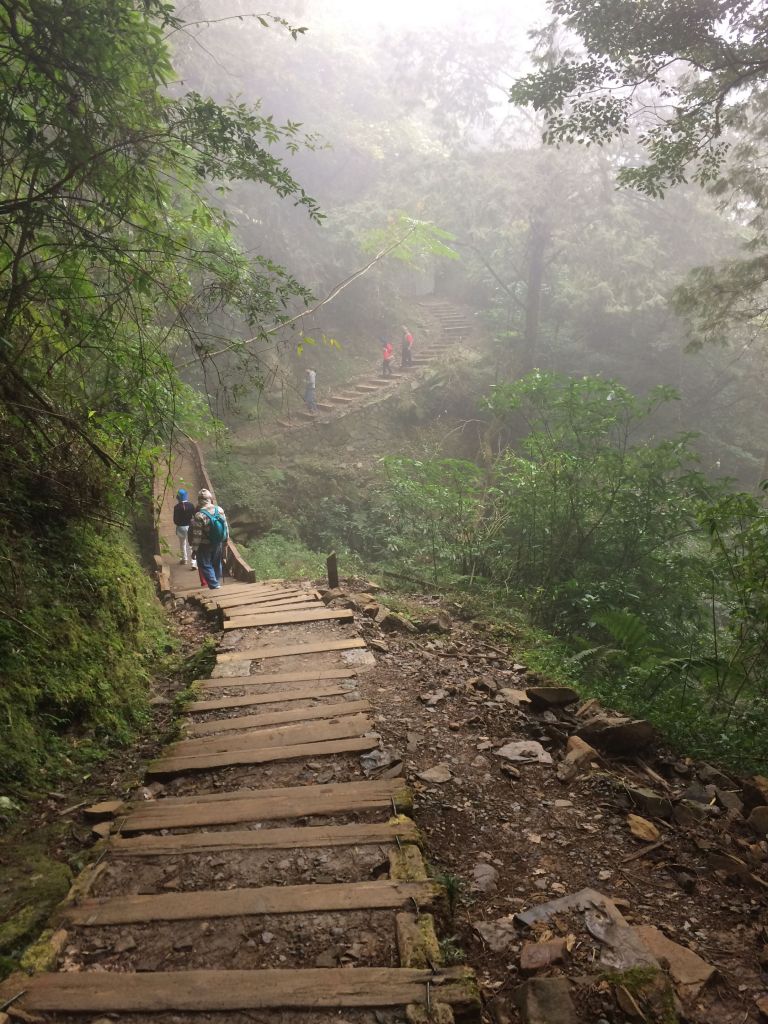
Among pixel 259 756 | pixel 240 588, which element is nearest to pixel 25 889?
pixel 259 756

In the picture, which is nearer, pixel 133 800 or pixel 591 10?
pixel 133 800

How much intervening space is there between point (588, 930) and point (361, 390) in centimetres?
1937

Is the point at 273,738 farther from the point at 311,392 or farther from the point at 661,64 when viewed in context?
the point at 311,392

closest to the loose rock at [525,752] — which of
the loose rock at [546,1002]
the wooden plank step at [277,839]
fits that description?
the wooden plank step at [277,839]

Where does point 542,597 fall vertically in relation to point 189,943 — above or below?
above

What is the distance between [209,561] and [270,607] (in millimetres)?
2512

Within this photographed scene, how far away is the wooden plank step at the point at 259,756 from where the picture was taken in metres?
3.92

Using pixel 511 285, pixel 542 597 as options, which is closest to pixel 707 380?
pixel 511 285

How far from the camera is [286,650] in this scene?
19.8 feet

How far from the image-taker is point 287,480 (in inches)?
643

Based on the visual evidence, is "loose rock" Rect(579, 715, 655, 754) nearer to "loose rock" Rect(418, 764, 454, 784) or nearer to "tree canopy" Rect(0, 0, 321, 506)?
"loose rock" Rect(418, 764, 454, 784)

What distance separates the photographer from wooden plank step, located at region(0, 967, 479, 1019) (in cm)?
205

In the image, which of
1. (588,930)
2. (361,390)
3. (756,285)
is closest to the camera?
(588,930)

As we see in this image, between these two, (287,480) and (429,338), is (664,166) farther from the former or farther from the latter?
(429,338)
